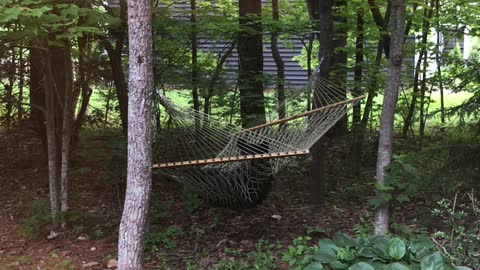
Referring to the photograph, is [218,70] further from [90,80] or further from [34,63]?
[34,63]

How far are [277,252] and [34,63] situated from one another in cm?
377

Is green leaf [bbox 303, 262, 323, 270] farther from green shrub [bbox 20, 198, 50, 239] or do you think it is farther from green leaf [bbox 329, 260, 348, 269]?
green shrub [bbox 20, 198, 50, 239]

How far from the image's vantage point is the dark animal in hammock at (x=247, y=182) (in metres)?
3.97

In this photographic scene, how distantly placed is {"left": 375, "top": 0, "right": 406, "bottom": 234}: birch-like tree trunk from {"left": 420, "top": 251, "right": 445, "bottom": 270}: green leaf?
1.07 m

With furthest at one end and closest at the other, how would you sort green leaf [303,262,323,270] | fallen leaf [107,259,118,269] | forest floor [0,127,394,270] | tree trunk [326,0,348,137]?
tree trunk [326,0,348,137], forest floor [0,127,394,270], fallen leaf [107,259,118,269], green leaf [303,262,323,270]

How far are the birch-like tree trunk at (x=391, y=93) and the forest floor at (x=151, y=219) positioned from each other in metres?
0.74

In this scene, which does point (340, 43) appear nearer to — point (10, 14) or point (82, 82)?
point (82, 82)

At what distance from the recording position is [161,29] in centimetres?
539

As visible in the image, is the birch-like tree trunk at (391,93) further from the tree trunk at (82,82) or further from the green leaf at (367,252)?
the tree trunk at (82,82)

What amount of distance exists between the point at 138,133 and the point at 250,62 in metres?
3.20

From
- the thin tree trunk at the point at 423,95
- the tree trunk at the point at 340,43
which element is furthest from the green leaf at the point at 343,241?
the thin tree trunk at the point at 423,95

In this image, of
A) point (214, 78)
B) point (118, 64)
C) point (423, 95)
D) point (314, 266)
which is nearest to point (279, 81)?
point (214, 78)

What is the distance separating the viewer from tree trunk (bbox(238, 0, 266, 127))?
5.66 meters

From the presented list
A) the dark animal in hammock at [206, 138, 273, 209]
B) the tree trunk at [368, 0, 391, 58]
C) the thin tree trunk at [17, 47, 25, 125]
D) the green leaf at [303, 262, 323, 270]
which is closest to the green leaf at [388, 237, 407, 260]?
the green leaf at [303, 262, 323, 270]
